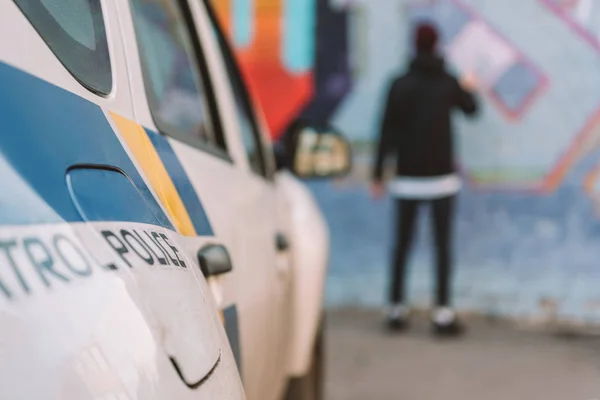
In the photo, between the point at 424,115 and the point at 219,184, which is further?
the point at 424,115

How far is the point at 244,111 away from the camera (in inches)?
116

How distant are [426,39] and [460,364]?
85.0 inches

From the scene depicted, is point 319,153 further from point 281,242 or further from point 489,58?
point 489,58

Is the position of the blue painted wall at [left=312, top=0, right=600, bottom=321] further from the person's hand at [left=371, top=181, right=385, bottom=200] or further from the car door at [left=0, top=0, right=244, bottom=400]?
the car door at [left=0, top=0, right=244, bottom=400]

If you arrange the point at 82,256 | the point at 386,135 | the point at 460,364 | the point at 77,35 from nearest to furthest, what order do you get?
the point at 82,256, the point at 77,35, the point at 460,364, the point at 386,135

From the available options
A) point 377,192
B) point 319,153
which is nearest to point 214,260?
point 319,153

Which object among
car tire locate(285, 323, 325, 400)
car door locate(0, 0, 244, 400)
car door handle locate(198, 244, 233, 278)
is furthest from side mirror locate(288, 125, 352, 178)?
car door locate(0, 0, 244, 400)

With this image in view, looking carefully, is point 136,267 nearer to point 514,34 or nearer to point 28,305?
point 28,305

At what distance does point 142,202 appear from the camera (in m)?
1.03

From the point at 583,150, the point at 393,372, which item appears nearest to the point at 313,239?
the point at 393,372

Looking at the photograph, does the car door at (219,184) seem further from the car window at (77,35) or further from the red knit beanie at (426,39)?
the red knit beanie at (426,39)

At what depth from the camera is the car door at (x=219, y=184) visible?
4.61 feet

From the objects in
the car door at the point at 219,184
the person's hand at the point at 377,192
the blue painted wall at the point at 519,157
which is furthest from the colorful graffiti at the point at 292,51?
the car door at the point at 219,184

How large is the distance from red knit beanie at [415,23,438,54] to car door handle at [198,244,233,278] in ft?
12.7
